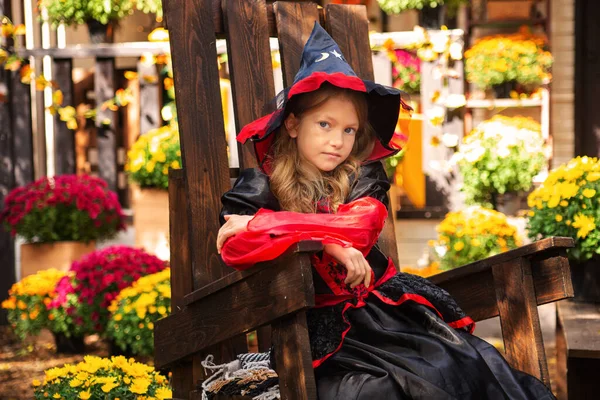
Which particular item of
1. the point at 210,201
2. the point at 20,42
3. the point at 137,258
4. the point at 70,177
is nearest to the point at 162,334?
the point at 210,201

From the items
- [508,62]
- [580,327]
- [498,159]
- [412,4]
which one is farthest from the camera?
[508,62]

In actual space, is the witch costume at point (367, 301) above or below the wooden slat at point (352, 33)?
below

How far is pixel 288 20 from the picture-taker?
2.94m

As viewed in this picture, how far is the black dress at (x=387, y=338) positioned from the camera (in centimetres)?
208

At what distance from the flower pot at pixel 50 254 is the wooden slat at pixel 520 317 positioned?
3.42 m

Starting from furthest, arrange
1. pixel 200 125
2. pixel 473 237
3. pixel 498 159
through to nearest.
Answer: pixel 498 159 < pixel 473 237 < pixel 200 125

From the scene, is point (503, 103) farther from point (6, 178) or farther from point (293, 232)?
point (293, 232)

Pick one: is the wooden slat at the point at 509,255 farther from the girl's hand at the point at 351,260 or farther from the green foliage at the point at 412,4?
the green foliage at the point at 412,4

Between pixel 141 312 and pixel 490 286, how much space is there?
2106mm

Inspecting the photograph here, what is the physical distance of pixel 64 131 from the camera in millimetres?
5809

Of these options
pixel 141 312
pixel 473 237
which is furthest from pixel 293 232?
pixel 473 237

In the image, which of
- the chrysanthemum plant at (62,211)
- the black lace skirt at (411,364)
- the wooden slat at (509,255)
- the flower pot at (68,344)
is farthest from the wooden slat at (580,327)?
the chrysanthemum plant at (62,211)

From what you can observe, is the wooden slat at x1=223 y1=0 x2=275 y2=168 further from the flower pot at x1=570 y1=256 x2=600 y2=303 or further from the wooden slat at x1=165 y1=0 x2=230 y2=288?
the flower pot at x1=570 y1=256 x2=600 y2=303

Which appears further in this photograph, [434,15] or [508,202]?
[434,15]
